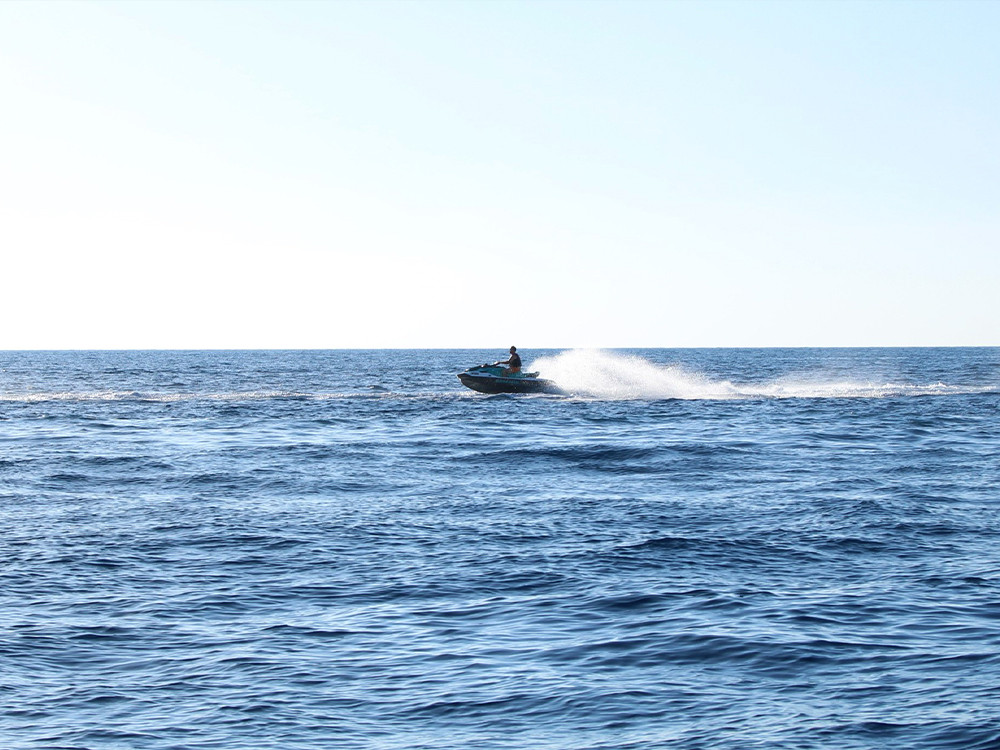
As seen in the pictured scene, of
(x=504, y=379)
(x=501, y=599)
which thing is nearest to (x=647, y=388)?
(x=504, y=379)

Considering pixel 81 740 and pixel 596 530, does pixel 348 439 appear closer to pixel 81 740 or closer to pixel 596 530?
pixel 596 530

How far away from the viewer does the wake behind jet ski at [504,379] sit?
51438 mm

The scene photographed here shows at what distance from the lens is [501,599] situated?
13062 millimetres

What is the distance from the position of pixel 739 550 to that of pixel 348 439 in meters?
20.0

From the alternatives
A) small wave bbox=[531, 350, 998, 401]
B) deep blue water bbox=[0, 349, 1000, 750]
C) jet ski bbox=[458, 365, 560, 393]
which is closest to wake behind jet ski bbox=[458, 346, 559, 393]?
jet ski bbox=[458, 365, 560, 393]

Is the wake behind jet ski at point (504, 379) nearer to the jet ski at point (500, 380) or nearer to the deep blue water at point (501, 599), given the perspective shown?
the jet ski at point (500, 380)

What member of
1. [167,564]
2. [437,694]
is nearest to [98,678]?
[437,694]

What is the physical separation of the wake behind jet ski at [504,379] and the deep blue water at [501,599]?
71.8 feet

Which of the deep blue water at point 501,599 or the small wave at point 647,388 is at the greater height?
the small wave at point 647,388

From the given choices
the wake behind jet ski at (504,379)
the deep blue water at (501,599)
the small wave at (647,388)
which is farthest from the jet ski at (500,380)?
the deep blue water at (501,599)

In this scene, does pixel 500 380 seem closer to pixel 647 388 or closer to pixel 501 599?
pixel 647 388

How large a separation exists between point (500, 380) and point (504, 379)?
9.3 inches

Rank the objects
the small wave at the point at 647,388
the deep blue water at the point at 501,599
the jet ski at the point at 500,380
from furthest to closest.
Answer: the small wave at the point at 647,388 → the jet ski at the point at 500,380 → the deep blue water at the point at 501,599

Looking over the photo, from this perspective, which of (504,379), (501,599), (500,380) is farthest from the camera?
(500,380)
